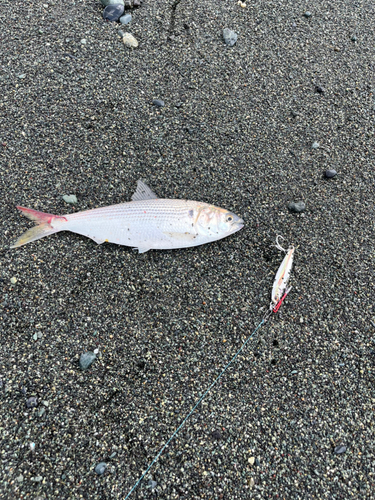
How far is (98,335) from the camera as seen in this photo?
9.42 feet

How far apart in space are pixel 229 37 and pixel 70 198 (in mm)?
2846

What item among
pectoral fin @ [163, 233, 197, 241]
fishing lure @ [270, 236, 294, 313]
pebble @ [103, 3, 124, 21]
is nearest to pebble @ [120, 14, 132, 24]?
pebble @ [103, 3, 124, 21]

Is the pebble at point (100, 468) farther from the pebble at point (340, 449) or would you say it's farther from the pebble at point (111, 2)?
the pebble at point (111, 2)

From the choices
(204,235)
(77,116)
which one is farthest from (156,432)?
(77,116)

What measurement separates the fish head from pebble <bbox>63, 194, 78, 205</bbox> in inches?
50.1

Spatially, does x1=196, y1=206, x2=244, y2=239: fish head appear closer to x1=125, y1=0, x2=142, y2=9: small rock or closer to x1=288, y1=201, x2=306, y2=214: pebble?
x1=288, y1=201, x2=306, y2=214: pebble

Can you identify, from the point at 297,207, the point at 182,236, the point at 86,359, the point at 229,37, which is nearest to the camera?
the point at 86,359

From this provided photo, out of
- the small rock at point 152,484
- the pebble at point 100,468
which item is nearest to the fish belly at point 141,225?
the pebble at point 100,468

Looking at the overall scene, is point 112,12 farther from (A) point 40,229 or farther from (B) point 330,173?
(B) point 330,173

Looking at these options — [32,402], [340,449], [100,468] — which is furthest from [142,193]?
[340,449]

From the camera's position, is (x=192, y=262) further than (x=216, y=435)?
Yes

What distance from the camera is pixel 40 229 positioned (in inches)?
124

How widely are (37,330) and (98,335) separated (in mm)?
522

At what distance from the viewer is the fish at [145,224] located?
314 centimetres
